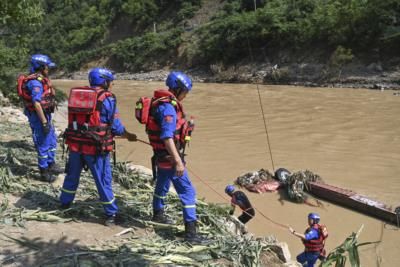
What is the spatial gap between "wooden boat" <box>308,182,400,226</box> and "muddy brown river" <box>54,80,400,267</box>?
5.5 inches

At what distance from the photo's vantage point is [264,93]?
2622 centimetres

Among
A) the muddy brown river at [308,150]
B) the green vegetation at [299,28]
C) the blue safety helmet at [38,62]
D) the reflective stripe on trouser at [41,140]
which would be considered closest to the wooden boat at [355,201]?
the muddy brown river at [308,150]

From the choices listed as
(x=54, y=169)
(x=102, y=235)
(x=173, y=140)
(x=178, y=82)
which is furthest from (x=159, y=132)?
(x=54, y=169)

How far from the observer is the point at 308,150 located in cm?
1255

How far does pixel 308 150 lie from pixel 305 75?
59.0ft

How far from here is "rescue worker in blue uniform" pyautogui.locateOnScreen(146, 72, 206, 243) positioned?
4.56m

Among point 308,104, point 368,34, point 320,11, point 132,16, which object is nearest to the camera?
point 308,104

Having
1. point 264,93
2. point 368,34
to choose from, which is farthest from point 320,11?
Answer: point 264,93

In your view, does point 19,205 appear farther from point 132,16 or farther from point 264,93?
point 132,16

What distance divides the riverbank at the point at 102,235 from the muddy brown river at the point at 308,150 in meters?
1.56

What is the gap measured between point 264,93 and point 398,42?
8499mm

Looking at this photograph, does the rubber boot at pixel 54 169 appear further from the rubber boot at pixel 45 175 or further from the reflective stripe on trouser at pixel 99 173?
the reflective stripe on trouser at pixel 99 173

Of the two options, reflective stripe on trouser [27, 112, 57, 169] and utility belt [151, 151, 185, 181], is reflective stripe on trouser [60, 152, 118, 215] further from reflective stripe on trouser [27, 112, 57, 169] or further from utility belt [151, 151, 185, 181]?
reflective stripe on trouser [27, 112, 57, 169]

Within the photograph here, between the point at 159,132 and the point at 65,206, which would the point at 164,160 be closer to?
the point at 159,132
